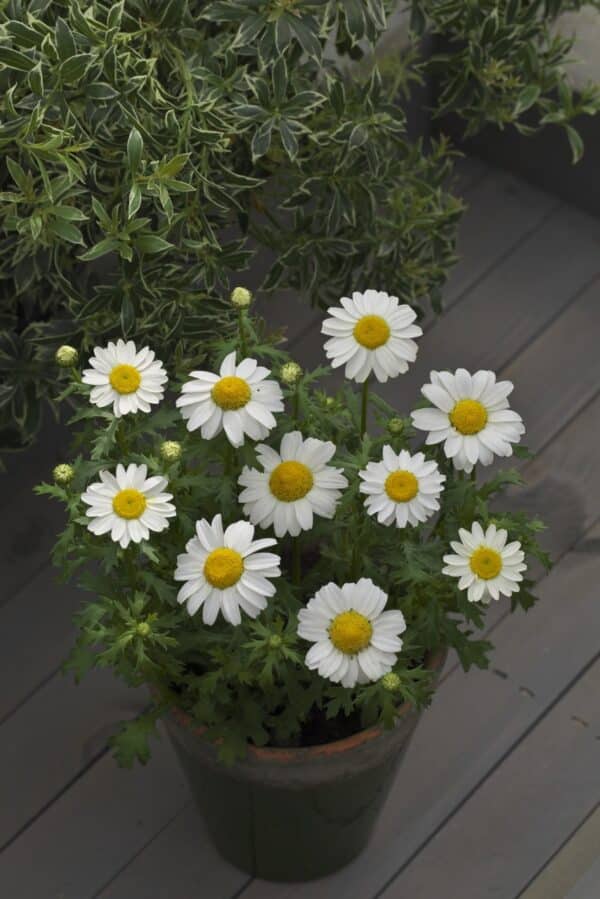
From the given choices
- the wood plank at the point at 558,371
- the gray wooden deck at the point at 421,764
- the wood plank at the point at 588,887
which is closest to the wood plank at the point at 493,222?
the wood plank at the point at 558,371

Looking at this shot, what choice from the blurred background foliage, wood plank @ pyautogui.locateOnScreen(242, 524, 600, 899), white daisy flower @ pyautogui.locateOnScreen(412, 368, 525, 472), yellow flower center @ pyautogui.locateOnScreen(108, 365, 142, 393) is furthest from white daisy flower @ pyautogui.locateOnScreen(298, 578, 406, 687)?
wood plank @ pyautogui.locateOnScreen(242, 524, 600, 899)

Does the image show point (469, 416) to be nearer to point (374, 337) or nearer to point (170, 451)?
point (374, 337)

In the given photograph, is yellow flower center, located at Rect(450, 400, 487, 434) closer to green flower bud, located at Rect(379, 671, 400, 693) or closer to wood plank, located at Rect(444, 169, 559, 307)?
green flower bud, located at Rect(379, 671, 400, 693)

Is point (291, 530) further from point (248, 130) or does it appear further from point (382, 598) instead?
point (248, 130)

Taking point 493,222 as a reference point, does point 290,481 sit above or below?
above

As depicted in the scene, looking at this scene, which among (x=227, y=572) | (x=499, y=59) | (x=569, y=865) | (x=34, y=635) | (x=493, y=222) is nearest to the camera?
(x=227, y=572)

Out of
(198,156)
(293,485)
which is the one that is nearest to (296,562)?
(293,485)

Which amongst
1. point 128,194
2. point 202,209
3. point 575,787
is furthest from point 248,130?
point 575,787
